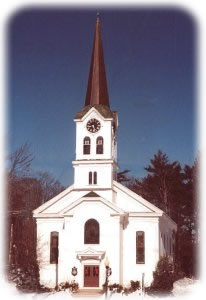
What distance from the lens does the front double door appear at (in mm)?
34062

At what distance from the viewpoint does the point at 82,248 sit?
34.6m

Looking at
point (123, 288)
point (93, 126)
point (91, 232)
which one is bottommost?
point (123, 288)

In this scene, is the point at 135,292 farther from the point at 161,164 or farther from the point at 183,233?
the point at 161,164

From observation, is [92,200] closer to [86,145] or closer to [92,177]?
[92,177]

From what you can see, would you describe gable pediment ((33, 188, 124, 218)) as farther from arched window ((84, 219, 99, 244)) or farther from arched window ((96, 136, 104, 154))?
arched window ((96, 136, 104, 154))

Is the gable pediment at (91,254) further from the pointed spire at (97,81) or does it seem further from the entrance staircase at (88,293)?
the pointed spire at (97,81)

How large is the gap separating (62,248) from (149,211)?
6.74 meters

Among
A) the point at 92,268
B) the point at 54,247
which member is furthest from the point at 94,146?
the point at 92,268

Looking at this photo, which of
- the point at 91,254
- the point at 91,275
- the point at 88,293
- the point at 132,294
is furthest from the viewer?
the point at 91,275

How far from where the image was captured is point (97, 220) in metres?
34.8

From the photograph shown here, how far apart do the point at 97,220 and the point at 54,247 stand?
4.08m

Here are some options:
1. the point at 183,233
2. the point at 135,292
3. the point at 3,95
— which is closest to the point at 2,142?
the point at 3,95

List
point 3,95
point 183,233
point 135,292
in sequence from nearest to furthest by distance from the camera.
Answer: point 3,95 < point 135,292 < point 183,233

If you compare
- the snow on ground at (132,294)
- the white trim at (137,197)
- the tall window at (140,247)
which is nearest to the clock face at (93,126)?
the white trim at (137,197)
